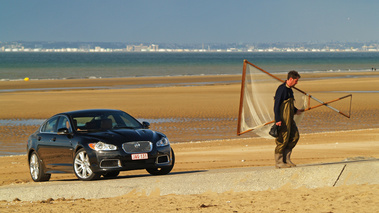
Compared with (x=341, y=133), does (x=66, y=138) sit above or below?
above

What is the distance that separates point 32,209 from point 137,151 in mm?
2642

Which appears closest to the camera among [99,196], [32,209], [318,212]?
[318,212]

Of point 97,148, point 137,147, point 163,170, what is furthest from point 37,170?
point 163,170

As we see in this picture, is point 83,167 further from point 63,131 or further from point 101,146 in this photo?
point 63,131

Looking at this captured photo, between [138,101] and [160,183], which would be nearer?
[160,183]

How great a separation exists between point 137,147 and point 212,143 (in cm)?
767

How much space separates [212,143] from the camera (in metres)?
19.3

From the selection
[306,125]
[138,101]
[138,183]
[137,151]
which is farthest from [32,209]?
[138,101]

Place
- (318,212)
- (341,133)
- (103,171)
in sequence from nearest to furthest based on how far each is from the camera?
(318,212)
(103,171)
(341,133)

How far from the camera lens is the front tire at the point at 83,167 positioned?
11.6 m

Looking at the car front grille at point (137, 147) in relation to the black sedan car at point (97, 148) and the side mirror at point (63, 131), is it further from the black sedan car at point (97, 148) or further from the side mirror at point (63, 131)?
the side mirror at point (63, 131)

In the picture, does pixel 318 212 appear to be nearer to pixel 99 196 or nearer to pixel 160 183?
pixel 160 183

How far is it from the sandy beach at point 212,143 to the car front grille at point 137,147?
1502mm

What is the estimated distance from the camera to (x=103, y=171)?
1150 centimetres
